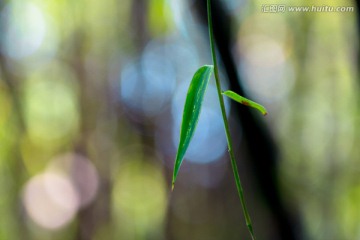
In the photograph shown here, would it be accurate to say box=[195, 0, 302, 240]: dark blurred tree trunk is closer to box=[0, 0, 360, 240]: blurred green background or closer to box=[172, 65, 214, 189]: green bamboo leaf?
box=[0, 0, 360, 240]: blurred green background

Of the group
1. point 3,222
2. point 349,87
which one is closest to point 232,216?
point 349,87

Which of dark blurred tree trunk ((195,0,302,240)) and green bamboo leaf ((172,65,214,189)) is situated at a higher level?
green bamboo leaf ((172,65,214,189))

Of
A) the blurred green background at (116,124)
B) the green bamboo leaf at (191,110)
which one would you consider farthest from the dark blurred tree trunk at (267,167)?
the green bamboo leaf at (191,110)

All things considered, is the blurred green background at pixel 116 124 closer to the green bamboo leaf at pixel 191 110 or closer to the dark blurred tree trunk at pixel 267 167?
the dark blurred tree trunk at pixel 267 167

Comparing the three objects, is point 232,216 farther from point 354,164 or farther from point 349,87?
point 349,87

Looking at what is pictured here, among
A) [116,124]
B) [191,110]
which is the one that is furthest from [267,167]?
[116,124]

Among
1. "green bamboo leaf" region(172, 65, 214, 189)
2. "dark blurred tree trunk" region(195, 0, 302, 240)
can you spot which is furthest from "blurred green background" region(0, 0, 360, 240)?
"green bamboo leaf" region(172, 65, 214, 189)
